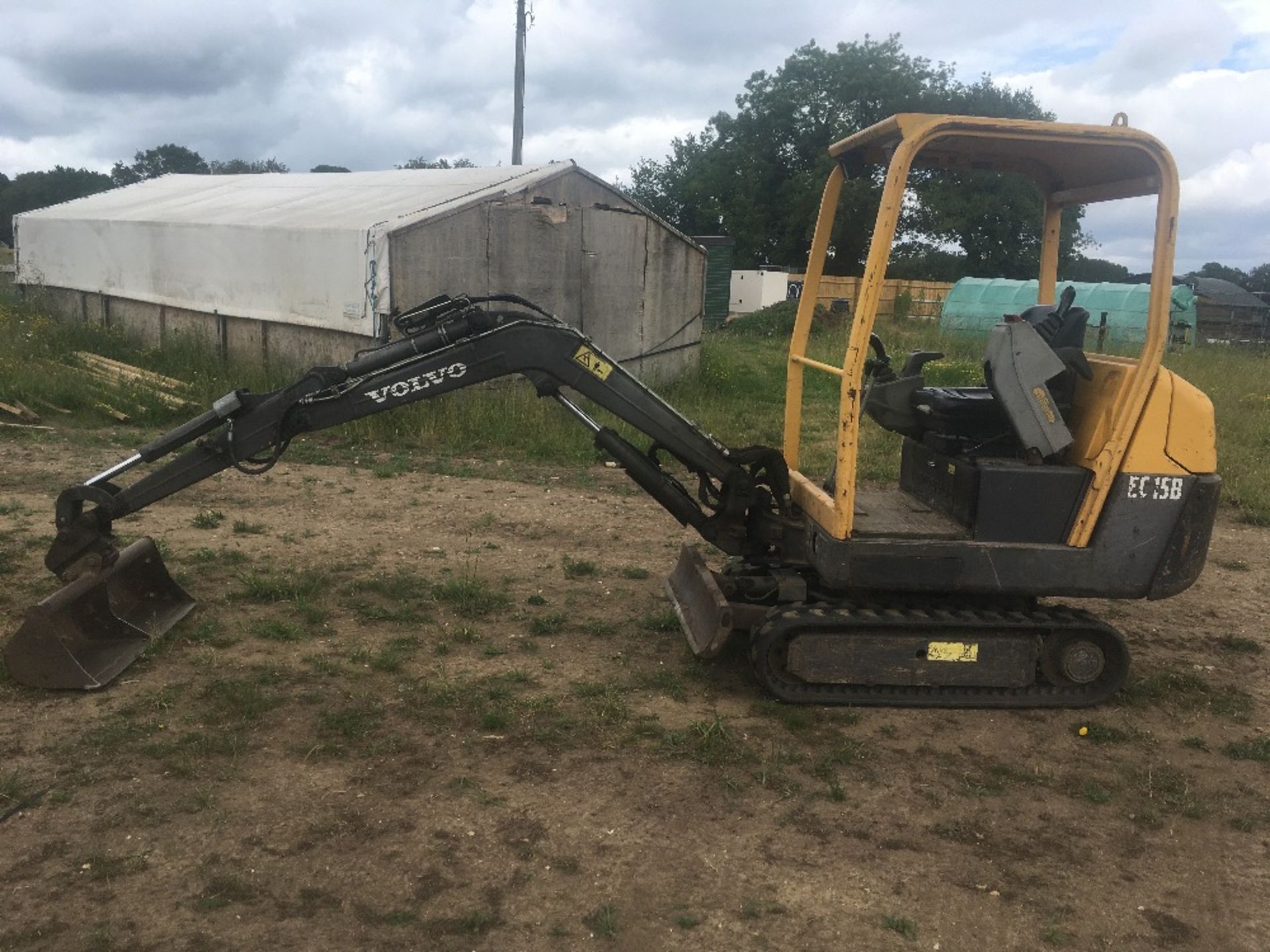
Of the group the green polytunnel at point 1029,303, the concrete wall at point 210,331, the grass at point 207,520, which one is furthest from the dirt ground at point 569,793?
the green polytunnel at point 1029,303

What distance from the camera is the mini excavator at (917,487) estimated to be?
505 cm

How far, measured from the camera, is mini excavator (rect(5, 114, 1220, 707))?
5055 mm

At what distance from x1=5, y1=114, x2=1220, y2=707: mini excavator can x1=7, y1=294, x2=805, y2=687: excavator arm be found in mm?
12

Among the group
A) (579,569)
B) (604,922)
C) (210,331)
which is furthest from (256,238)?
(604,922)

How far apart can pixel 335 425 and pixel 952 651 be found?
3.23 metres

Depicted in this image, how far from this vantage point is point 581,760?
184 inches

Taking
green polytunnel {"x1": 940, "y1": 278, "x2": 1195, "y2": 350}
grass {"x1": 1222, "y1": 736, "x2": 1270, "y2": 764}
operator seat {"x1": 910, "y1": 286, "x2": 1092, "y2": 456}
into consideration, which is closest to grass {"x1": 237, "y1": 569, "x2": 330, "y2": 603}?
operator seat {"x1": 910, "y1": 286, "x2": 1092, "y2": 456}

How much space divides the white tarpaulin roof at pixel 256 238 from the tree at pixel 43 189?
35437 millimetres

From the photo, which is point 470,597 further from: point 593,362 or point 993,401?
point 993,401

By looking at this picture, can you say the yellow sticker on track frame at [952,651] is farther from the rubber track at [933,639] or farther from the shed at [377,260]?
the shed at [377,260]

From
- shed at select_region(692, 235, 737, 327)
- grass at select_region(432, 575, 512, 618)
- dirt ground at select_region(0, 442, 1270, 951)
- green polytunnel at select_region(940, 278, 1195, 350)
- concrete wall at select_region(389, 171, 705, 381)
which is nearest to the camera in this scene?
dirt ground at select_region(0, 442, 1270, 951)

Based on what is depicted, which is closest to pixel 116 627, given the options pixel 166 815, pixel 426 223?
pixel 166 815

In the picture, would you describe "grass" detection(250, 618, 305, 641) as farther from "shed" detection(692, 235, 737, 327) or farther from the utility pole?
"shed" detection(692, 235, 737, 327)

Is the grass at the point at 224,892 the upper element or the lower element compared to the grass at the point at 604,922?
upper
